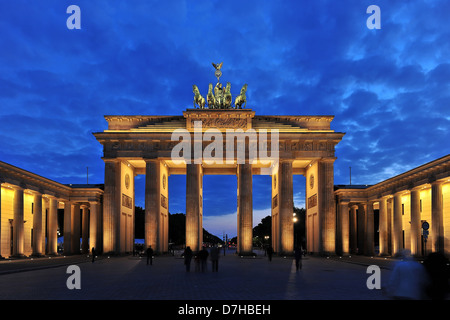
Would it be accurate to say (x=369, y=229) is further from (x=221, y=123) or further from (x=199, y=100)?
(x=199, y=100)

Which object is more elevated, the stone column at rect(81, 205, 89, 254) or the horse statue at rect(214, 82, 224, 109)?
the horse statue at rect(214, 82, 224, 109)

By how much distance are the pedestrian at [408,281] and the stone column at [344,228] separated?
47.6m

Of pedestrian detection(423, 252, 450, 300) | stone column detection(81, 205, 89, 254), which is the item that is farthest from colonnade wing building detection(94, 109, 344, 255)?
pedestrian detection(423, 252, 450, 300)

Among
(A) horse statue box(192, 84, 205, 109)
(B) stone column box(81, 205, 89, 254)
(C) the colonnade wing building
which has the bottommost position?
(B) stone column box(81, 205, 89, 254)

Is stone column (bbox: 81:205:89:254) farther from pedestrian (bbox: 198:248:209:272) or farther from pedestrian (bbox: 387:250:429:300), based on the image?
pedestrian (bbox: 387:250:429:300)

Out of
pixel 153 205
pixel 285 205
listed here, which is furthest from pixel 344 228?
pixel 153 205

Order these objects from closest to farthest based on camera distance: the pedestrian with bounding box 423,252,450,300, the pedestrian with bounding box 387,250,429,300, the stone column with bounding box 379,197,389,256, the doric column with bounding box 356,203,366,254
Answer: the pedestrian with bounding box 423,252,450,300 → the pedestrian with bounding box 387,250,429,300 → the stone column with bounding box 379,197,389,256 → the doric column with bounding box 356,203,366,254

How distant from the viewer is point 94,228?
5959cm

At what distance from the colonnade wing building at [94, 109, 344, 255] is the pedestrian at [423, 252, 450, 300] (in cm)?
4420

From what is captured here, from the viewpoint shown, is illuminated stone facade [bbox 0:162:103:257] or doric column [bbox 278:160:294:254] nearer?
illuminated stone facade [bbox 0:162:103:257]

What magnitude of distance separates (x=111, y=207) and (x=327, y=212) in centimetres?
2681

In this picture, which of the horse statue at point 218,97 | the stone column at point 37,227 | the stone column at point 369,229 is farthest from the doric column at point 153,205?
the stone column at point 369,229

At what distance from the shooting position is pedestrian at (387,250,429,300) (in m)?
11.0
